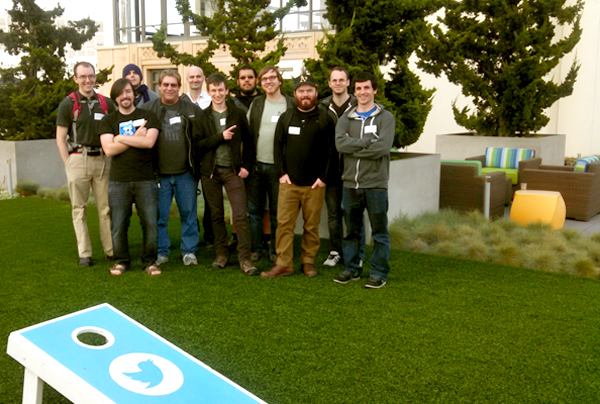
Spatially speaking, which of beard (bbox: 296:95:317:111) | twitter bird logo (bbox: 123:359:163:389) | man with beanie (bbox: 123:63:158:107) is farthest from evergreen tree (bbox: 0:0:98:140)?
twitter bird logo (bbox: 123:359:163:389)

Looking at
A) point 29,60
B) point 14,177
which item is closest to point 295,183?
point 14,177

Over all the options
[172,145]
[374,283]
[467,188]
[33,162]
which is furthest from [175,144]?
[33,162]

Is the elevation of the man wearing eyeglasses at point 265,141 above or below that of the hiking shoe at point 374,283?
above

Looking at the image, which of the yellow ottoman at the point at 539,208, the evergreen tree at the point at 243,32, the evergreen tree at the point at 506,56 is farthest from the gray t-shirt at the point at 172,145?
the evergreen tree at the point at 506,56

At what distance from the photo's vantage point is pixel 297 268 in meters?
6.05

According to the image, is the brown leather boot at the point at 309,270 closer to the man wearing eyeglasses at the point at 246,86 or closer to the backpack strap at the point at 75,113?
the man wearing eyeglasses at the point at 246,86

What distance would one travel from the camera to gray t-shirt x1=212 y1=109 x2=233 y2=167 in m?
5.84

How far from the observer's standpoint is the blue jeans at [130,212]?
18.6 ft

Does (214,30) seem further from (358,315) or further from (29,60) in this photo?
(358,315)

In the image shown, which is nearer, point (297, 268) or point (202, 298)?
point (202, 298)

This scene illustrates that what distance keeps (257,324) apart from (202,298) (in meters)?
0.80

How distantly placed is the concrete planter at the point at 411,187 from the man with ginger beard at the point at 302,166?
1.51m

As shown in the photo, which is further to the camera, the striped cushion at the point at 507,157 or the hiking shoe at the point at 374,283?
the striped cushion at the point at 507,157

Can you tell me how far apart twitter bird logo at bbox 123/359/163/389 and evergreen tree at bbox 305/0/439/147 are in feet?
17.1
